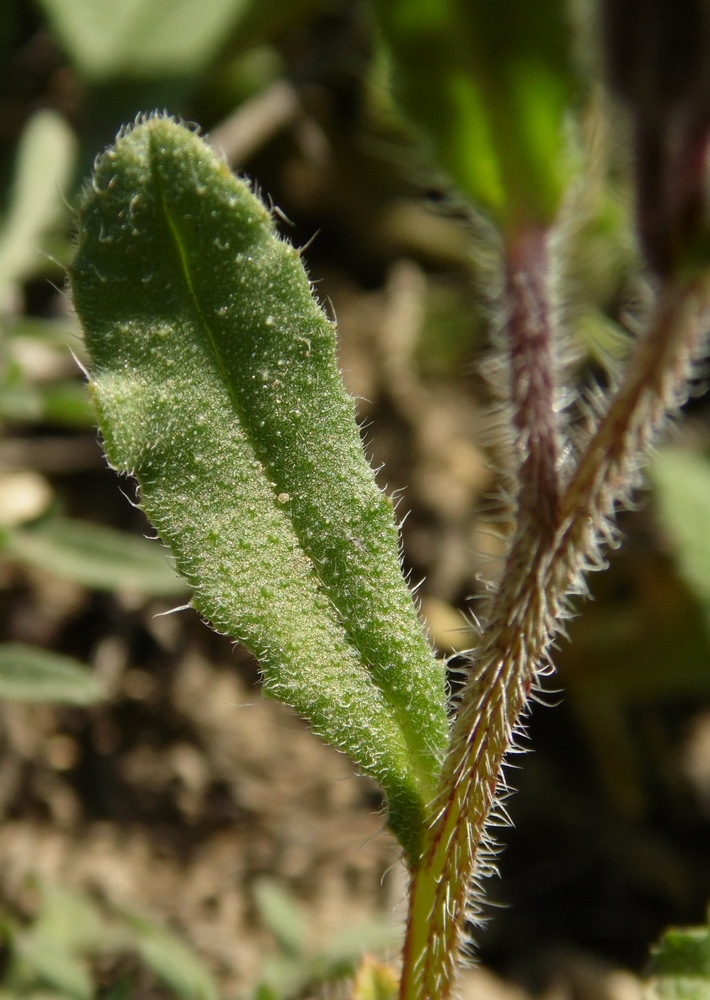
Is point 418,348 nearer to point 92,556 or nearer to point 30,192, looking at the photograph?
point 30,192

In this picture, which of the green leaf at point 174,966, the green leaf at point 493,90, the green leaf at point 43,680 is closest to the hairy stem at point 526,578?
the green leaf at point 493,90

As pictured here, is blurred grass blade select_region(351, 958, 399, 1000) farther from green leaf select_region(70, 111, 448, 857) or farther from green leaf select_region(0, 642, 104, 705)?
green leaf select_region(0, 642, 104, 705)

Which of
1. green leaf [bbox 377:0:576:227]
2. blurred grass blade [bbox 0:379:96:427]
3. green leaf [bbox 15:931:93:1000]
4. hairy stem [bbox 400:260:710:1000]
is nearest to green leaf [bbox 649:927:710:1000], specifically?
hairy stem [bbox 400:260:710:1000]

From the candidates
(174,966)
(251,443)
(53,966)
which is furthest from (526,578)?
(53,966)

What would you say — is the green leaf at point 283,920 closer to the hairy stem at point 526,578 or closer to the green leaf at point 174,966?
the green leaf at point 174,966

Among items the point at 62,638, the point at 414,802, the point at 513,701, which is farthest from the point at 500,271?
the point at 62,638

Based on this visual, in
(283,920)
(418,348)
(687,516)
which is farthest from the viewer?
(418,348)

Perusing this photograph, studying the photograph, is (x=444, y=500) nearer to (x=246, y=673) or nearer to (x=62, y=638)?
(x=246, y=673)
